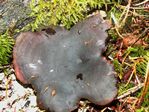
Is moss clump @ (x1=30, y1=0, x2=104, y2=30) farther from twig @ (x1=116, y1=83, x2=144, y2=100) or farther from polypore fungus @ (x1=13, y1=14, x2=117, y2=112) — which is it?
twig @ (x1=116, y1=83, x2=144, y2=100)

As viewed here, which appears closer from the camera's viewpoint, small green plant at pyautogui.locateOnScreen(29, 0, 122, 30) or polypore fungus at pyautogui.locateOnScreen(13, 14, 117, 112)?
polypore fungus at pyautogui.locateOnScreen(13, 14, 117, 112)

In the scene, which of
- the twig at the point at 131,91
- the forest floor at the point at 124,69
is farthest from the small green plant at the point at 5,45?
the twig at the point at 131,91

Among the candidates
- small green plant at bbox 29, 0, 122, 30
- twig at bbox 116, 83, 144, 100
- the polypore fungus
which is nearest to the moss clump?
small green plant at bbox 29, 0, 122, 30

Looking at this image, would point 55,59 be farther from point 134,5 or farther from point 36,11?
point 134,5

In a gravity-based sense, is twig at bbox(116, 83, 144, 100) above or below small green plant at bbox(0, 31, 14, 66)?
below

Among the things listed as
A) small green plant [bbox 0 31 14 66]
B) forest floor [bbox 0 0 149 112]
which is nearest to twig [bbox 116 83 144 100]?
forest floor [bbox 0 0 149 112]

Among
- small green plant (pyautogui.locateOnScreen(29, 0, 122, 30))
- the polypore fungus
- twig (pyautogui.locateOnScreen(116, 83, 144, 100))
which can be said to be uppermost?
small green plant (pyautogui.locateOnScreen(29, 0, 122, 30))

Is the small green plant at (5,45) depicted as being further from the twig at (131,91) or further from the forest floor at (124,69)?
the twig at (131,91)

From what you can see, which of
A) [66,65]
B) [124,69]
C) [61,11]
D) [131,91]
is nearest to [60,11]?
[61,11]

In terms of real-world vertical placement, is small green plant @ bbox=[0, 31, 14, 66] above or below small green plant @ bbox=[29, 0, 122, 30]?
below
